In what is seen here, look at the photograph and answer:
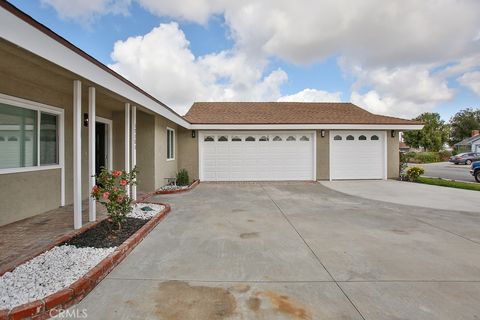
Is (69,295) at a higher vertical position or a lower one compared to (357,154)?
lower

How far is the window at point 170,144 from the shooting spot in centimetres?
1081

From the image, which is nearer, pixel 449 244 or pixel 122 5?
pixel 449 244

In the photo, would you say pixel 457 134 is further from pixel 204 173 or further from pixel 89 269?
pixel 89 269

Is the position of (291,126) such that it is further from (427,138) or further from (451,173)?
(427,138)

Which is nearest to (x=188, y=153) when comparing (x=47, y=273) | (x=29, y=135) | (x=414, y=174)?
(x=29, y=135)

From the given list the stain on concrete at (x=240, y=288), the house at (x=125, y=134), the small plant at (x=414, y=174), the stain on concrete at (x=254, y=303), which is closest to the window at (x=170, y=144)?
the house at (x=125, y=134)

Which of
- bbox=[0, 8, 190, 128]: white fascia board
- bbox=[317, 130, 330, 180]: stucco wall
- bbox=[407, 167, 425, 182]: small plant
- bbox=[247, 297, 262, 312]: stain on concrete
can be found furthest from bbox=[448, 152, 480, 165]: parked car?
bbox=[247, 297, 262, 312]: stain on concrete

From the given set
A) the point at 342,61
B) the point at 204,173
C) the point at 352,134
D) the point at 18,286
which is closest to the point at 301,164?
the point at 352,134

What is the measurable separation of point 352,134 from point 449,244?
347 inches

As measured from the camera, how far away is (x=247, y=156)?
40.2 feet

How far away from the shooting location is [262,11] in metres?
9.76

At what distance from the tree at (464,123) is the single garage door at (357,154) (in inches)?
2645

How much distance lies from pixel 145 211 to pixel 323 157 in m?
9.03

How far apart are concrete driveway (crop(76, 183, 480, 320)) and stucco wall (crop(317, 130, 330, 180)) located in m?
6.26
